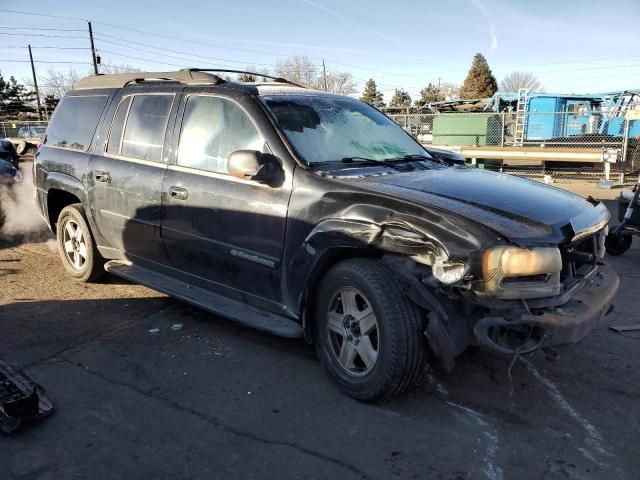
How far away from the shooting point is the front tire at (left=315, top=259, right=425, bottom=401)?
2.91 meters

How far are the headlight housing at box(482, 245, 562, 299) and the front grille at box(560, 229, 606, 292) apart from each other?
0.99ft

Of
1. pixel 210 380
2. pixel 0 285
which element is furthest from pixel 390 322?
pixel 0 285

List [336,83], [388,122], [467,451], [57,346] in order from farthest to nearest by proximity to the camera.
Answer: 1. [336,83]
2. [388,122]
3. [57,346]
4. [467,451]

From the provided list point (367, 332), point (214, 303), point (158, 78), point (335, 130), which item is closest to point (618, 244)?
point (335, 130)

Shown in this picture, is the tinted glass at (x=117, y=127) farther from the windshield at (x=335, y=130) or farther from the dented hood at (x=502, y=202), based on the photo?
the dented hood at (x=502, y=202)

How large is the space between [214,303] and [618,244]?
5453mm

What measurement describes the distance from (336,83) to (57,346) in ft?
228

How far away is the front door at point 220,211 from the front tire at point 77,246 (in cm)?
142

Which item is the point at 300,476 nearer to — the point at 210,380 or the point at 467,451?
the point at 467,451

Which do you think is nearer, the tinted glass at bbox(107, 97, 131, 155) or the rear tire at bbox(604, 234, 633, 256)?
the tinted glass at bbox(107, 97, 131, 155)

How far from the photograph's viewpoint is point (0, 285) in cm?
545

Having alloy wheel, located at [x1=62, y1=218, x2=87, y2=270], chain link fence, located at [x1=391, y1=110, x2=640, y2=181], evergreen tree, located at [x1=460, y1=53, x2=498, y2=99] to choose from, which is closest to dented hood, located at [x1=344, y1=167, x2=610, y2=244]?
alloy wheel, located at [x1=62, y1=218, x2=87, y2=270]

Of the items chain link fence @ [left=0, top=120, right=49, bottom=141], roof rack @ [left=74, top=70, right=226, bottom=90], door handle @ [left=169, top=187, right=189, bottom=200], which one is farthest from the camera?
chain link fence @ [left=0, top=120, right=49, bottom=141]

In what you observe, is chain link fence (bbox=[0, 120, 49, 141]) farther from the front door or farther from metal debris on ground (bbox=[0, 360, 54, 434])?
metal debris on ground (bbox=[0, 360, 54, 434])
